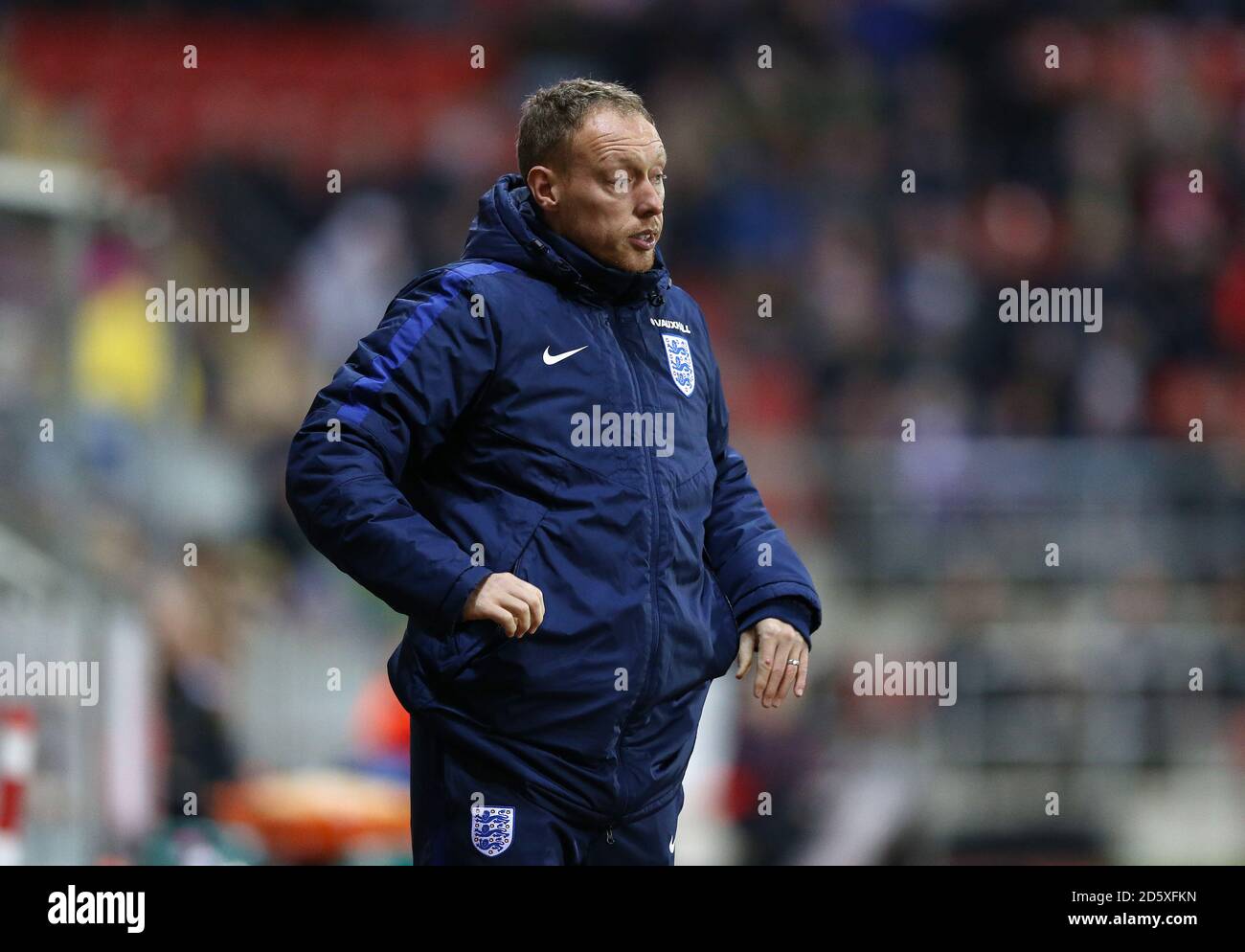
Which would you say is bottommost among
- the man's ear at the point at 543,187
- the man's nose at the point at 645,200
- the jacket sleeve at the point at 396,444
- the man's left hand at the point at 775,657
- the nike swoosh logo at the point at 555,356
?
the man's left hand at the point at 775,657

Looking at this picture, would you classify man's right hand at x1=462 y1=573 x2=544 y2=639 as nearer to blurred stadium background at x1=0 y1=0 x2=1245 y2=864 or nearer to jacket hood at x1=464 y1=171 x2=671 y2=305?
jacket hood at x1=464 y1=171 x2=671 y2=305

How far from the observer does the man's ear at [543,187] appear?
3152mm

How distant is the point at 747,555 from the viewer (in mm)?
3246

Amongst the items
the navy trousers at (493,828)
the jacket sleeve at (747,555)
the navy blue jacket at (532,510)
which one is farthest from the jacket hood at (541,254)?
the navy trousers at (493,828)

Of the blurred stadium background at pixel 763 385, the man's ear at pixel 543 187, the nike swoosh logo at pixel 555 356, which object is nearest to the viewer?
the nike swoosh logo at pixel 555 356

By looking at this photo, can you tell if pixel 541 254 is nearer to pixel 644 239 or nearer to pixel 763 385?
pixel 644 239

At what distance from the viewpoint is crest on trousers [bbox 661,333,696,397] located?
319cm

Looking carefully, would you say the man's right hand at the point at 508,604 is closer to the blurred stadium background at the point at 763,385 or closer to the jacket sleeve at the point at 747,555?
the jacket sleeve at the point at 747,555

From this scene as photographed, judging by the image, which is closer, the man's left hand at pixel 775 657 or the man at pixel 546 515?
the man at pixel 546 515

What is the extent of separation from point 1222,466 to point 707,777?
290cm

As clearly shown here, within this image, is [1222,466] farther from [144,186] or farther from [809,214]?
[144,186]

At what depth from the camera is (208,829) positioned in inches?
270

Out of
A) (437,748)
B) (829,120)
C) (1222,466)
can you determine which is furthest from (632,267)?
(829,120)

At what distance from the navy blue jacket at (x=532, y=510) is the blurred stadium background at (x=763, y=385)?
3086 millimetres
